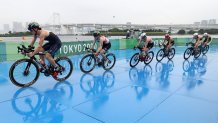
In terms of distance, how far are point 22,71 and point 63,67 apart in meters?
1.33

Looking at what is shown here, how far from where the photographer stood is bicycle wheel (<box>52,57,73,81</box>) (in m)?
6.17

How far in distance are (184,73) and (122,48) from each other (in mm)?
9345

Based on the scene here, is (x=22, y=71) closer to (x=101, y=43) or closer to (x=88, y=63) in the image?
(x=88, y=63)

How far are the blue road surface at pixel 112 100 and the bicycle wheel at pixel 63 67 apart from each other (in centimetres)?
26

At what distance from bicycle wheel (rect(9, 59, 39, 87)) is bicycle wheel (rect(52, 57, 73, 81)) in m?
0.79

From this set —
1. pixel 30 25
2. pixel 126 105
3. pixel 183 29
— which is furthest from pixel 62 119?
pixel 183 29

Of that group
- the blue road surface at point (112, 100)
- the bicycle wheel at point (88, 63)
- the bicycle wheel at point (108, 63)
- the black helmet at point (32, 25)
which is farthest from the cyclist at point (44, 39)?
the bicycle wheel at point (108, 63)

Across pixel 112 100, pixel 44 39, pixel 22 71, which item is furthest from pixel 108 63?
Answer: pixel 22 71

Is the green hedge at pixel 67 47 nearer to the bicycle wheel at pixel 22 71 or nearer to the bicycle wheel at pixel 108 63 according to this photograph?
the bicycle wheel at pixel 108 63

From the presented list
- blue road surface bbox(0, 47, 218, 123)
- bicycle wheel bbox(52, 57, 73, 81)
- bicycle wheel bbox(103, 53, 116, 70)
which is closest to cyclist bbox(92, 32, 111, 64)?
bicycle wheel bbox(103, 53, 116, 70)

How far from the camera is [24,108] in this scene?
4.08 metres

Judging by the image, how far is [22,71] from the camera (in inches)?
213

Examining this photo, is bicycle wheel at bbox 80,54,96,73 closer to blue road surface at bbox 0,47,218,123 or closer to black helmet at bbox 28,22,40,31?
blue road surface at bbox 0,47,218,123

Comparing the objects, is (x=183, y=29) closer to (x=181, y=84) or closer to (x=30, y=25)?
(x=181, y=84)
